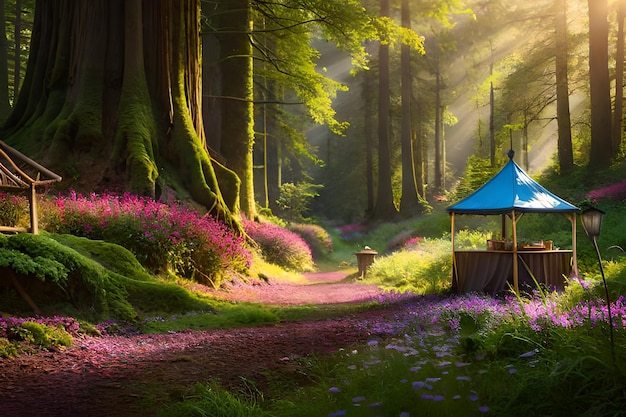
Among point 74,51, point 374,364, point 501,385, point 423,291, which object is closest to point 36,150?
point 74,51

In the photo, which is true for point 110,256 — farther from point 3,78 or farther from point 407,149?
point 407,149

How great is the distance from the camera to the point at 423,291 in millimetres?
11641

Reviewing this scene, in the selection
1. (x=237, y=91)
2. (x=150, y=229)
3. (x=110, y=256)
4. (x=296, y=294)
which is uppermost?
(x=237, y=91)

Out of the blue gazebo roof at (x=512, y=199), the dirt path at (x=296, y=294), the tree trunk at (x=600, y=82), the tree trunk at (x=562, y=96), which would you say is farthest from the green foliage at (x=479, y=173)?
the blue gazebo roof at (x=512, y=199)

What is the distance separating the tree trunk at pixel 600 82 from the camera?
737 inches

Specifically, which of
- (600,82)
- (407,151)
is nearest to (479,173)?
(407,151)

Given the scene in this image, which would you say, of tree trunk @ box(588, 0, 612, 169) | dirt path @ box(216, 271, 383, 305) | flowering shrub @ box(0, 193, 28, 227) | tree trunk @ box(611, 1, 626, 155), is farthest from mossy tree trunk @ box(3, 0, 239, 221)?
tree trunk @ box(611, 1, 626, 155)

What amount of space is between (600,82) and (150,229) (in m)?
17.5

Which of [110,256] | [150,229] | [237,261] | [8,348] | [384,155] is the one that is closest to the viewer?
[8,348]

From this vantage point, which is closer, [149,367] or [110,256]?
[149,367]

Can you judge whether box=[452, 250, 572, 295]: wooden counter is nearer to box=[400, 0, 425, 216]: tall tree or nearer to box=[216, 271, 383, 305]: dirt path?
box=[216, 271, 383, 305]: dirt path

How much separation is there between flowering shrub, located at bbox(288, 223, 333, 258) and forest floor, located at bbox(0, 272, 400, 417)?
62.7ft

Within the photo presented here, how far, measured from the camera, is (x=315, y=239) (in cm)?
2669

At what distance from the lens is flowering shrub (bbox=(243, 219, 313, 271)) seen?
1733 cm
